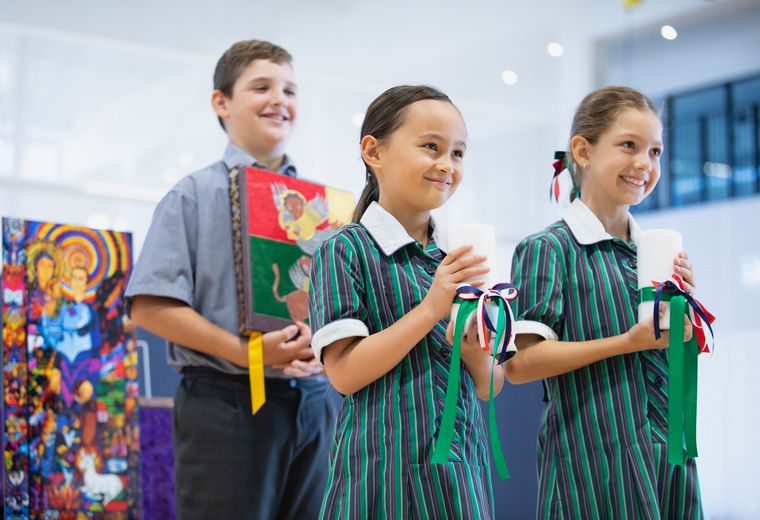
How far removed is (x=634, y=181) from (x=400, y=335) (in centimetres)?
60

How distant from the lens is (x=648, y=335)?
152 centimetres

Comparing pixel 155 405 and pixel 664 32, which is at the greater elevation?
pixel 664 32

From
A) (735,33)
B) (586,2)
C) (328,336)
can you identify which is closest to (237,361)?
(328,336)

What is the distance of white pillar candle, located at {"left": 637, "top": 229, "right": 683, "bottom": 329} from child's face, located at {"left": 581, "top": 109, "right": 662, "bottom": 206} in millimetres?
251

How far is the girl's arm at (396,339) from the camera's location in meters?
1.40

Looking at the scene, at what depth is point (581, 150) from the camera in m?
1.83

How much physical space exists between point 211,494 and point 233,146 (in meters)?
0.80

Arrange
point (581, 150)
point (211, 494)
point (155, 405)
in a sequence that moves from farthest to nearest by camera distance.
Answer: point (155, 405)
point (211, 494)
point (581, 150)

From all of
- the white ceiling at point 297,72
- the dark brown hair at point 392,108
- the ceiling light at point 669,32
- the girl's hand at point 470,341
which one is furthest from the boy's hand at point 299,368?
the ceiling light at point 669,32

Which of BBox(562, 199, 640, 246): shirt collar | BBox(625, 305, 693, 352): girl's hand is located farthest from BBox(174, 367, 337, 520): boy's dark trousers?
BBox(625, 305, 693, 352): girl's hand

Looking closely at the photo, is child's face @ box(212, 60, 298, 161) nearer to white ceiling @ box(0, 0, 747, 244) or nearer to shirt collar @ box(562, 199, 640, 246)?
shirt collar @ box(562, 199, 640, 246)

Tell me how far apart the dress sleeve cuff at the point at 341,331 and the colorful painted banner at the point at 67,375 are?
1.52 metres

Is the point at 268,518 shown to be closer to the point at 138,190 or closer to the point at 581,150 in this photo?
the point at 581,150

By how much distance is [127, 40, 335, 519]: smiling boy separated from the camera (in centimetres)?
197
